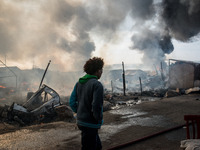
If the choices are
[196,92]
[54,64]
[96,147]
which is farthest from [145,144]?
[54,64]

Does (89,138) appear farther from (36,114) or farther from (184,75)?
(184,75)

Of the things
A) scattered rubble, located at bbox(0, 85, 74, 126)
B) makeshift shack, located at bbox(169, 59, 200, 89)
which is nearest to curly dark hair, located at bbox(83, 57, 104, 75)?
scattered rubble, located at bbox(0, 85, 74, 126)

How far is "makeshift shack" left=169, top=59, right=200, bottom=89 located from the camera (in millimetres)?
19906

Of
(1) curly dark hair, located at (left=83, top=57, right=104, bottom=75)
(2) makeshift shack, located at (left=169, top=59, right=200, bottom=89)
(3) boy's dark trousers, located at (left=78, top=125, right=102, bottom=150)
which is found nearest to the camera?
(3) boy's dark trousers, located at (left=78, top=125, right=102, bottom=150)

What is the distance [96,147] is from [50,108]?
286 inches

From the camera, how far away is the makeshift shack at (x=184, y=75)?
19.9 meters

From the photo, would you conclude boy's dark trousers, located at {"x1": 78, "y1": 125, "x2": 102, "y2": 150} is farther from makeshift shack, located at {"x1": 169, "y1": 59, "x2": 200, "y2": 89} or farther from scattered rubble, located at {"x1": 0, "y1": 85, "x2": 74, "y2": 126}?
makeshift shack, located at {"x1": 169, "y1": 59, "x2": 200, "y2": 89}

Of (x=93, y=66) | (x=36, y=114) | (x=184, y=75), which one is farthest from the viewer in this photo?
(x=184, y=75)

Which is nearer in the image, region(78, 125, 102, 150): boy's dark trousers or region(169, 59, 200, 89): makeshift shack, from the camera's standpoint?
region(78, 125, 102, 150): boy's dark trousers


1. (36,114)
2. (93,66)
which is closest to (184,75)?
(36,114)

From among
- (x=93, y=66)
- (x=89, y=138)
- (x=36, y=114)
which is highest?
(x=93, y=66)

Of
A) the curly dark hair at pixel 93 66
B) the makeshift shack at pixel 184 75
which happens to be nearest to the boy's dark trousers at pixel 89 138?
the curly dark hair at pixel 93 66

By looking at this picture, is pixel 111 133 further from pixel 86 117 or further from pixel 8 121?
pixel 8 121

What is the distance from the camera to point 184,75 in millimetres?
21391
